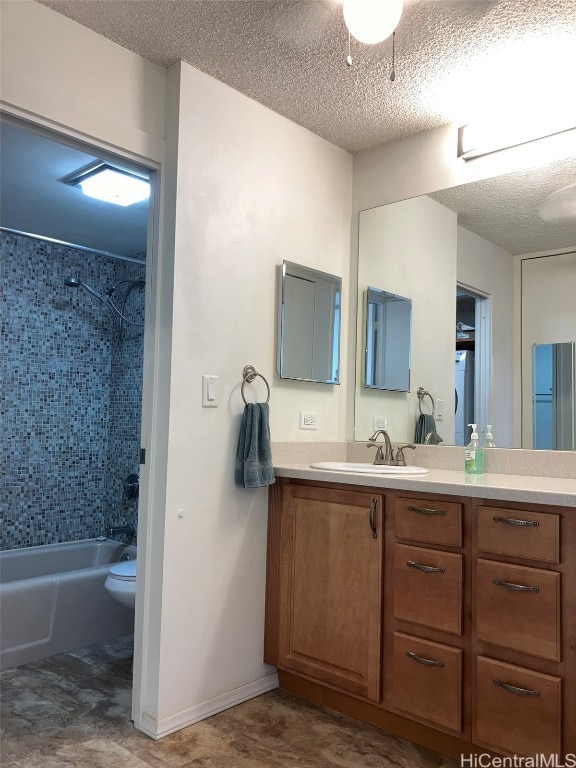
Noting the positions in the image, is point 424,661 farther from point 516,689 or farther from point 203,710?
point 203,710

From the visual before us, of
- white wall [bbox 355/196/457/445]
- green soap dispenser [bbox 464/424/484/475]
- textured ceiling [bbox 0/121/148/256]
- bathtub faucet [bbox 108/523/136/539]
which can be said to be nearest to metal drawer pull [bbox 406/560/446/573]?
green soap dispenser [bbox 464/424/484/475]

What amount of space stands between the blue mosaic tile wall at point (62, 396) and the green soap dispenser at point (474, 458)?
2.24 meters

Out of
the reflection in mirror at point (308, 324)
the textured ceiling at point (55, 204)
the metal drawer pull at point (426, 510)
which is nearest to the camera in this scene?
the metal drawer pull at point (426, 510)

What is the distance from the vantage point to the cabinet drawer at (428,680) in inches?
76.2

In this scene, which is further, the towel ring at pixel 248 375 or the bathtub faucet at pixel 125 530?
the bathtub faucet at pixel 125 530

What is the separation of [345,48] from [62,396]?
2789 mm

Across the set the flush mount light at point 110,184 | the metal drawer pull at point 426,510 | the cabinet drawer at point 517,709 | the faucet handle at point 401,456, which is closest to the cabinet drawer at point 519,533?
the metal drawer pull at point 426,510

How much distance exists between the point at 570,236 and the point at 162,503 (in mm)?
1818

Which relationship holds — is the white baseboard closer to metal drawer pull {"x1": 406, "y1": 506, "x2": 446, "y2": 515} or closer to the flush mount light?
metal drawer pull {"x1": 406, "y1": 506, "x2": 446, "y2": 515}

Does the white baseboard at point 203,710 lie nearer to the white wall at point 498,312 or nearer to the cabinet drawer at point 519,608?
the cabinet drawer at point 519,608

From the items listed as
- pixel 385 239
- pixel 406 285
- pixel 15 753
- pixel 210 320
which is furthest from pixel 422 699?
pixel 385 239

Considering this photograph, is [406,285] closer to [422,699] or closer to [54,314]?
[422,699]

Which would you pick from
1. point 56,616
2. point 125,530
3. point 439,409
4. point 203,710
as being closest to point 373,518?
point 439,409

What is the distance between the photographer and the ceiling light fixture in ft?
5.66
